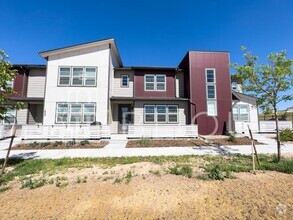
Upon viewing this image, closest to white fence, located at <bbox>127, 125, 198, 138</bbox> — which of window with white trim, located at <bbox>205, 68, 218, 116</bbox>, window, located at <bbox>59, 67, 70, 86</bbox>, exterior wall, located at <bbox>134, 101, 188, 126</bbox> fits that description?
exterior wall, located at <bbox>134, 101, 188, 126</bbox>

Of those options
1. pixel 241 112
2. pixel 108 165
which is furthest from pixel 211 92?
pixel 108 165

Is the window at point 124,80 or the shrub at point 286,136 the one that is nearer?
the shrub at point 286,136

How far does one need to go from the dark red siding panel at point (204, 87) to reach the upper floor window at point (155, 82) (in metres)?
2.78

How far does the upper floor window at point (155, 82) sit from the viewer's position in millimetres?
14383

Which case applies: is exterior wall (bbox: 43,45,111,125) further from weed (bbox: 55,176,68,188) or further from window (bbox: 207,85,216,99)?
window (bbox: 207,85,216,99)

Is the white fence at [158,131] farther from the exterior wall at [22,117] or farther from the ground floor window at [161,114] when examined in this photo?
the exterior wall at [22,117]

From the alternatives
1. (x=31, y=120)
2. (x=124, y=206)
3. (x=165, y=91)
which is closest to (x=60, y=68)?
(x=31, y=120)

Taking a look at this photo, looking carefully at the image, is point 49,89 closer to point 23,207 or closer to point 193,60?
point 23,207

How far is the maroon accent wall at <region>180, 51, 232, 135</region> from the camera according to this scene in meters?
13.1

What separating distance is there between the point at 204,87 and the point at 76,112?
1165 cm

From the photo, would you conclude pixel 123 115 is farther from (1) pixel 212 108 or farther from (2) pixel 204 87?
(1) pixel 212 108

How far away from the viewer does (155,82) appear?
14430mm

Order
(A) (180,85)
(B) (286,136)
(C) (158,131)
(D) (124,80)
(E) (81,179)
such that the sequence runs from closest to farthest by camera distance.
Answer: (E) (81,179)
(B) (286,136)
(C) (158,131)
(D) (124,80)
(A) (180,85)

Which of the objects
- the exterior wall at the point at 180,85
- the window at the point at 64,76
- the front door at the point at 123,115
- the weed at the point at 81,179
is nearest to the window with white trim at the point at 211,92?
the exterior wall at the point at 180,85
